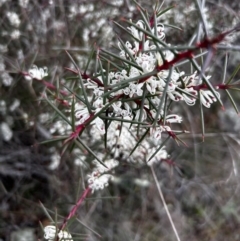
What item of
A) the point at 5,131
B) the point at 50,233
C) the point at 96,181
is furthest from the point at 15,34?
the point at 50,233

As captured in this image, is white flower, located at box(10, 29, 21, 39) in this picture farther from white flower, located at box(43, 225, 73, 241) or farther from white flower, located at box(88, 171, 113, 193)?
white flower, located at box(43, 225, 73, 241)

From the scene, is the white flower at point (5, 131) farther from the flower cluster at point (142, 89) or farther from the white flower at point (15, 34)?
the flower cluster at point (142, 89)

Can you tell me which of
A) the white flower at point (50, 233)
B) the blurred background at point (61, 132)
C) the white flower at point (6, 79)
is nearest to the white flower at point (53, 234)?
the white flower at point (50, 233)

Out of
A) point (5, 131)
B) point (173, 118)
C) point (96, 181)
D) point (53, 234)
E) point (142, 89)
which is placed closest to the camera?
point (142, 89)

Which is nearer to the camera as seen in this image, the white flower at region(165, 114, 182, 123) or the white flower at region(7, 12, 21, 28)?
the white flower at region(165, 114, 182, 123)

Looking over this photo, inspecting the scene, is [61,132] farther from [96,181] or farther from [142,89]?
[142,89]

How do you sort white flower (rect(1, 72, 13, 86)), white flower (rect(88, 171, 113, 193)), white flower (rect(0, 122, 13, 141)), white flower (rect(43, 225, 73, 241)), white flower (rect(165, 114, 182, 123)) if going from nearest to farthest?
white flower (rect(165, 114, 182, 123)), white flower (rect(43, 225, 73, 241)), white flower (rect(88, 171, 113, 193)), white flower (rect(1, 72, 13, 86)), white flower (rect(0, 122, 13, 141))

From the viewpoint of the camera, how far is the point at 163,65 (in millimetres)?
899

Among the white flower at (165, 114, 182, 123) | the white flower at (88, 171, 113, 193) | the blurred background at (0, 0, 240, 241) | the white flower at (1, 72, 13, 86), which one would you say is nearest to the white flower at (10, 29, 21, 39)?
the blurred background at (0, 0, 240, 241)

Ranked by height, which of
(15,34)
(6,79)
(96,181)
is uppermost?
(15,34)

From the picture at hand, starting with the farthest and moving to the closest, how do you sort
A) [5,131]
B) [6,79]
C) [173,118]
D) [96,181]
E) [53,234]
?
[5,131]
[6,79]
[96,181]
[53,234]
[173,118]

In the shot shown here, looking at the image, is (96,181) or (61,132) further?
(61,132)

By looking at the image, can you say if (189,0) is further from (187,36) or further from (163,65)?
(163,65)

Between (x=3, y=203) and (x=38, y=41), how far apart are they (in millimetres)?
1154
